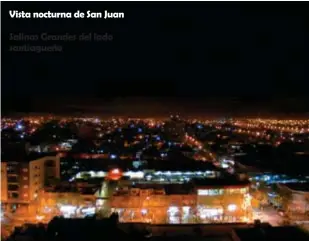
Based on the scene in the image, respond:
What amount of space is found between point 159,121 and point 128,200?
2238 cm

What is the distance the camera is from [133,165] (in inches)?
440

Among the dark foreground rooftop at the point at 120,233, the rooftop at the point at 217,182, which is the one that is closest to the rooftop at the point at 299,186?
the rooftop at the point at 217,182

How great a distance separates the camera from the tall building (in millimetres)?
8031

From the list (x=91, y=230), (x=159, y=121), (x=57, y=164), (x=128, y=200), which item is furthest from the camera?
(x=159, y=121)

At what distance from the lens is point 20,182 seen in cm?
821

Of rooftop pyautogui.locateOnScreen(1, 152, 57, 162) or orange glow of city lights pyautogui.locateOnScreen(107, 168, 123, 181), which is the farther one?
orange glow of city lights pyautogui.locateOnScreen(107, 168, 123, 181)

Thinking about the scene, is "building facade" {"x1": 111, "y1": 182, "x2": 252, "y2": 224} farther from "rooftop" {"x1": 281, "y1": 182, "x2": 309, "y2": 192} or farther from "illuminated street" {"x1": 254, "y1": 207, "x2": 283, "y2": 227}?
"rooftop" {"x1": 281, "y1": 182, "x2": 309, "y2": 192}

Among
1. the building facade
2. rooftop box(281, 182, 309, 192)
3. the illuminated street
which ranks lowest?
the illuminated street

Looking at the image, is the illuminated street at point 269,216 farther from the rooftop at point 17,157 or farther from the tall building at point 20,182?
the rooftop at point 17,157

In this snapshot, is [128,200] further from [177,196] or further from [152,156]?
[152,156]

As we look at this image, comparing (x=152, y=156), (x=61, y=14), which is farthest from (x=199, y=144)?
(x=61, y=14)

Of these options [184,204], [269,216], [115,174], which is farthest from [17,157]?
[269,216]

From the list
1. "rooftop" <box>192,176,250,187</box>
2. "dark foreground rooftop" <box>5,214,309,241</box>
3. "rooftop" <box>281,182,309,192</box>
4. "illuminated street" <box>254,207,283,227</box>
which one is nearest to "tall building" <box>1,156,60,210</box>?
"rooftop" <box>192,176,250,187</box>

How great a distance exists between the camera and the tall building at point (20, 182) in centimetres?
803
